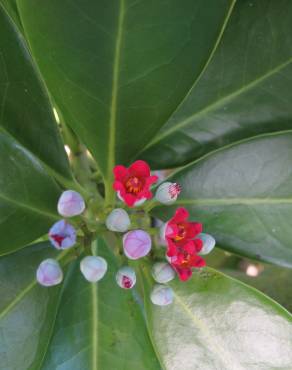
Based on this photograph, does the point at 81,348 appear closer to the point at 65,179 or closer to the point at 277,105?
the point at 65,179

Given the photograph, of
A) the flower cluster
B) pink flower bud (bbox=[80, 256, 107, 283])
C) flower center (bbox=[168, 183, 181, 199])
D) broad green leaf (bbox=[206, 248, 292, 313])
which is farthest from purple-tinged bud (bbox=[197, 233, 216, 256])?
broad green leaf (bbox=[206, 248, 292, 313])

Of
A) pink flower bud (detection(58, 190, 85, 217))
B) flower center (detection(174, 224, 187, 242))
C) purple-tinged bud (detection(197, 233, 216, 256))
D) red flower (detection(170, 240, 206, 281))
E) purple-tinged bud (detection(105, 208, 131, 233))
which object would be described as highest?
pink flower bud (detection(58, 190, 85, 217))

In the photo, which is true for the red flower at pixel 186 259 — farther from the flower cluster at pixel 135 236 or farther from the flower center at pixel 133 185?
the flower center at pixel 133 185

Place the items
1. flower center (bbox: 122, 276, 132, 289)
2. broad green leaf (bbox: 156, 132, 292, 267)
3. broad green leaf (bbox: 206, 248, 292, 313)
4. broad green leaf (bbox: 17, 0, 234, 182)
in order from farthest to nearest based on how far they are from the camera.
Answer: broad green leaf (bbox: 206, 248, 292, 313)
broad green leaf (bbox: 156, 132, 292, 267)
flower center (bbox: 122, 276, 132, 289)
broad green leaf (bbox: 17, 0, 234, 182)

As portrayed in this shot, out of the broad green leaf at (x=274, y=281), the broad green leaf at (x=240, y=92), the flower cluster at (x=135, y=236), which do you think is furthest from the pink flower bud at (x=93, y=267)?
the broad green leaf at (x=274, y=281)

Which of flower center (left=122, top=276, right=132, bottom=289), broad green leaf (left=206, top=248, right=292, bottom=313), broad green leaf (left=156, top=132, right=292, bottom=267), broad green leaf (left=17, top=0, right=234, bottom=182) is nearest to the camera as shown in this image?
broad green leaf (left=17, top=0, right=234, bottom=182)

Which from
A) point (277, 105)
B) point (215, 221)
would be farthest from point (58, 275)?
point (277, 105)

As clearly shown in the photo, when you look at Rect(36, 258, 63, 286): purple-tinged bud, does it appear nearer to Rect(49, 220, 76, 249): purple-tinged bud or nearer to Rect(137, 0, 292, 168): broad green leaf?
Rect(49, 220, 76, 249): purple-tinged bud

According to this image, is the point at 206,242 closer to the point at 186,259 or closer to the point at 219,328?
the point at 186,259
